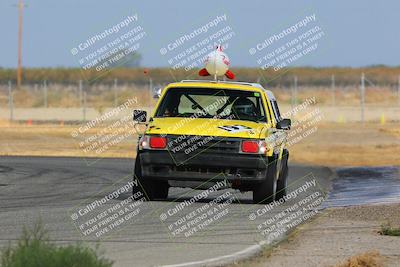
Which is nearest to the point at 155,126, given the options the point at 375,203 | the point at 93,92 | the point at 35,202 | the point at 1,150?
the point at 35,202

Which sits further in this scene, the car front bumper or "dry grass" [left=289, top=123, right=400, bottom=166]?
"dry grass" [left=289, top=123, right=400, bottom=166]

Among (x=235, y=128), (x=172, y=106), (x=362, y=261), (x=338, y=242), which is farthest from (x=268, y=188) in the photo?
(x=362, y=261)

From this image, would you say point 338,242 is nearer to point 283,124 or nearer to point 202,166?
point 202,166

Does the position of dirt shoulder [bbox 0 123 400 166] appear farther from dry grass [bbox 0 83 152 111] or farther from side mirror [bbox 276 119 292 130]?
dry grass [bbox 0 83 152 111]

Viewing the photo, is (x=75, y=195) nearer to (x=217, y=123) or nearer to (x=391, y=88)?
(x=217, y=123)

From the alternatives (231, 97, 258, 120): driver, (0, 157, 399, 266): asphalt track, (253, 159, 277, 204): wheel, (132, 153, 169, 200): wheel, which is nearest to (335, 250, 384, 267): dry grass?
(0, 157, 399, 266): asphalt track

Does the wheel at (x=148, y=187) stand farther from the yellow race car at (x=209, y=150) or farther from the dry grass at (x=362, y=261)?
the dry grass at (x=362, y=261)

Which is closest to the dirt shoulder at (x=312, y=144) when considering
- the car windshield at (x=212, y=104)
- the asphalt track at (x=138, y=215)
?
the asphalt track at (x=138, y=215)

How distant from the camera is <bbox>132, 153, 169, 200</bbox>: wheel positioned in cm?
1803

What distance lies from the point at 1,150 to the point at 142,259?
26.0 m

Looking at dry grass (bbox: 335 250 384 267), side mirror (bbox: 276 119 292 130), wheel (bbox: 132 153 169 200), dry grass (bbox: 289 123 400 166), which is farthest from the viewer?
dry grass (bbox: 289 123 400 166)

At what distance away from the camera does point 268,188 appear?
59.7 ft

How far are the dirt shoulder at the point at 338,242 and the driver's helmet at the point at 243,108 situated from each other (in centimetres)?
229

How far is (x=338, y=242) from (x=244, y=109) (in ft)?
19.2
